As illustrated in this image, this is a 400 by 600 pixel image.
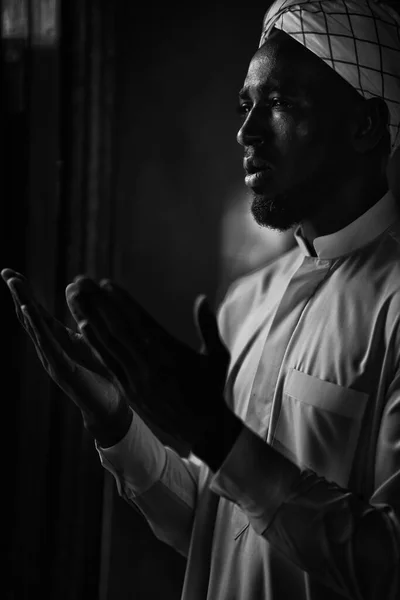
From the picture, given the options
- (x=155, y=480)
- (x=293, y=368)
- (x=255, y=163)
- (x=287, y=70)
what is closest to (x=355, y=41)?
(x=287, y=70)

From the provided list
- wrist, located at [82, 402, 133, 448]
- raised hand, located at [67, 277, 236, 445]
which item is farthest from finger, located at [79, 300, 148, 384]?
wrist, located at [82, 402, 133, 448]

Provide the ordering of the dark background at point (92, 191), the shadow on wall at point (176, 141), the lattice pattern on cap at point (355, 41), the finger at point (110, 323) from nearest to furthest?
the finger at point (110, 323) → the lattice pattern on cap at point (355, 41) → the dark background at point (92, 191) → the shadow on wall at point (176, 141)

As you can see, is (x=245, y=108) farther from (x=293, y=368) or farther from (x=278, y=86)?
(x=293, y=368)

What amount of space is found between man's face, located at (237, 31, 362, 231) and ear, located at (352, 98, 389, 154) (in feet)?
0.05

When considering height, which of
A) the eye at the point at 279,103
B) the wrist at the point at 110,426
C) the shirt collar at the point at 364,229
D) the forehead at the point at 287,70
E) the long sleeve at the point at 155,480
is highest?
the forehead at the point at 287,70

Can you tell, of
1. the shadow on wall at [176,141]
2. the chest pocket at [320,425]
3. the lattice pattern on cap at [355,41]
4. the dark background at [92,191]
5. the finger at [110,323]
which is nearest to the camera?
the finger at [110,323]

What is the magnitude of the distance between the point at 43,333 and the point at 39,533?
80cm

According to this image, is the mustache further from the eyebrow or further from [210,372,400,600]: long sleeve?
[210,372,400,600]: long sleeve

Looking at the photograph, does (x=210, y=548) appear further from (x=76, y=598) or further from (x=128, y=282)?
(x=128, y=282)

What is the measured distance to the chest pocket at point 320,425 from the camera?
0.87 m

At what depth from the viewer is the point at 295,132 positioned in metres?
0.98

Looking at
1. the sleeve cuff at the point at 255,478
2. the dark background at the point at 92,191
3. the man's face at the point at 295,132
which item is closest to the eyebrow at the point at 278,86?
the man's face at the point at 295,132

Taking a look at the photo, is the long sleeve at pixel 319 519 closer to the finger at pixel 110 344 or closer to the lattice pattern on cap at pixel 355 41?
the finger at pixel 110 344

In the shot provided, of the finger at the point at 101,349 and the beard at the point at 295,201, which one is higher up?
the beard at the point at 295,201
